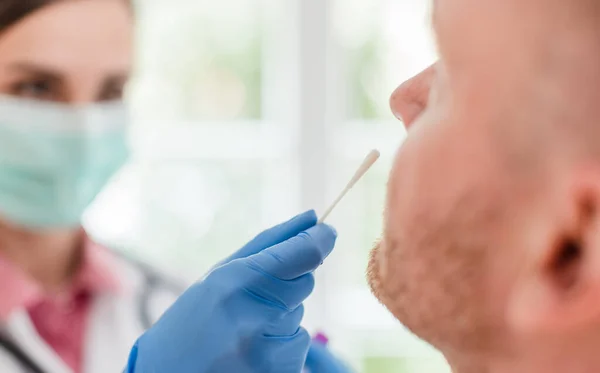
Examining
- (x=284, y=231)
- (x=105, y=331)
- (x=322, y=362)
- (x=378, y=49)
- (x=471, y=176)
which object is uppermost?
(x=471, y=176)

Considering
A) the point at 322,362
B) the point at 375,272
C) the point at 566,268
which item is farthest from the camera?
the point at 322,362

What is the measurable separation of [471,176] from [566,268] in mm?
115

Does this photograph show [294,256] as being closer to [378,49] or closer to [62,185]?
[62,185]

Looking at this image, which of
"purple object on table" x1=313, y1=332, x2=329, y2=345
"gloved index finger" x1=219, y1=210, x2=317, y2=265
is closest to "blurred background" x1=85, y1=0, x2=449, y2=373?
"purple object on table" x1=313, y1=332, x2=329, y2=345

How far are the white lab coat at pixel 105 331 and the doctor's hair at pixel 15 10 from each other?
0.54m

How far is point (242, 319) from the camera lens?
0.79 metres

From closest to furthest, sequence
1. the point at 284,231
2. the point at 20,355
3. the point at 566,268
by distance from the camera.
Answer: the point at 566,268, the point at 284,231, the point at 20,355

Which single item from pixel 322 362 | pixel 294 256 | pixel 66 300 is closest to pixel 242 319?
pixel 294 256

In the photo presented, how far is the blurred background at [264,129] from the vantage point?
227 centimetres

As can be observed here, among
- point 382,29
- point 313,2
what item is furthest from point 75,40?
point 382,29

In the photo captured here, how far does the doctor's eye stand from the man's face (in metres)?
0.90

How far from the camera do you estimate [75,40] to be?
136 centimetres

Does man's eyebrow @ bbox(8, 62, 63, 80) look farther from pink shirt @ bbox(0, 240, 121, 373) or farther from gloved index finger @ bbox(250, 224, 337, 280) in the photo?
gloved index finger @ bbox(250, 224, 337, 280)

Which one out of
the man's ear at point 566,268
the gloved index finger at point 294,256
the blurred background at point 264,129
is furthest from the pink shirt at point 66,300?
the man's ear at point 566,268
